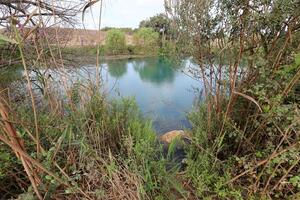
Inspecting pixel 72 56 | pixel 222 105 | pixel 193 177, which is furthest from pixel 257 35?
pixel 72 56

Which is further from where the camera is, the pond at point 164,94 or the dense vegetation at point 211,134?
the pond at point 164,94

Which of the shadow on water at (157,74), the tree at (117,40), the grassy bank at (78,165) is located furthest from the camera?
the tree at (117,40)

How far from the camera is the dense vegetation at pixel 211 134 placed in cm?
Result: 136

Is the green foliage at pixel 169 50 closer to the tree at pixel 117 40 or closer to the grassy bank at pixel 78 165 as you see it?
the grassy bank at pixel 78 165

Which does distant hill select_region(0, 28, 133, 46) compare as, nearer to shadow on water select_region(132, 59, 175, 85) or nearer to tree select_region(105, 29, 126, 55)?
shadow on water select_region(132, 59, 175, 85)

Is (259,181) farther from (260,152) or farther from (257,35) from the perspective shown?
(257,35)

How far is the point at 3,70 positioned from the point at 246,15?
2799 mm

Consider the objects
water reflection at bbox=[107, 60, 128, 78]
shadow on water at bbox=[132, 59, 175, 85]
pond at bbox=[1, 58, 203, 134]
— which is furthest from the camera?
shadow on water at bbox=[132, 59, 175, 85]

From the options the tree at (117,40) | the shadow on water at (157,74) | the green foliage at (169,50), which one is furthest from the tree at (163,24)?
the tree at (117,40)

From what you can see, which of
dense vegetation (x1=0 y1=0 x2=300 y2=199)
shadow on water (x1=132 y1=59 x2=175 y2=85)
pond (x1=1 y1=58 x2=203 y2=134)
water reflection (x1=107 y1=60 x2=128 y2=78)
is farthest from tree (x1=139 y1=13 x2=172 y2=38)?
shadow on water (x1=132 y1=59 x2=175 y2=85)

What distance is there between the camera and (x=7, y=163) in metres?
1.38

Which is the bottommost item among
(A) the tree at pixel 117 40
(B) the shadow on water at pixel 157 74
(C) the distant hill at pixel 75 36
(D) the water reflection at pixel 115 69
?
(B) the shadow on water at pixel 157 74

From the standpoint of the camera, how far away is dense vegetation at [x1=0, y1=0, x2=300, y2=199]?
1362 millimetres

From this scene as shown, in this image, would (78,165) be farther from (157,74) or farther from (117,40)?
(117,40)
